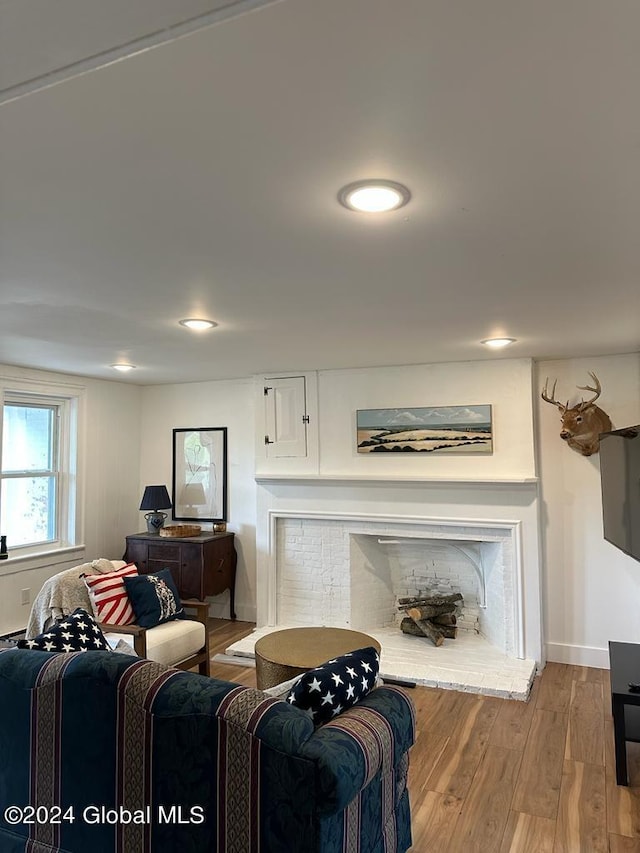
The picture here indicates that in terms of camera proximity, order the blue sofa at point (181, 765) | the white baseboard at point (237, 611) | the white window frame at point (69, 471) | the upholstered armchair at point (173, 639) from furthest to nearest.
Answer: the white baseboard at point (237, 611)
the white window frame at point (69, 471)
the upholstered armchair at point (173, 639)
the blue sofa at point (181, 765)

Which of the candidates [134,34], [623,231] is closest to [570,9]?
[134,34]

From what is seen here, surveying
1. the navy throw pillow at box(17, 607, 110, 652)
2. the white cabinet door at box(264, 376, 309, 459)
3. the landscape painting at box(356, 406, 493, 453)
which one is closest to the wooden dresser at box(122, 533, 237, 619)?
the white cabinet door at box(264, 376, 309, 459)

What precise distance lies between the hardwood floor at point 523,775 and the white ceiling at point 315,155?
2.27 m

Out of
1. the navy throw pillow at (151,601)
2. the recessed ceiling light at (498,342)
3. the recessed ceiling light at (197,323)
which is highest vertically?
the recessed ceiling light at (498,342)

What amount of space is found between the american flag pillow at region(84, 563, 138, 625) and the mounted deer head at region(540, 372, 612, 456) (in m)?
3.16

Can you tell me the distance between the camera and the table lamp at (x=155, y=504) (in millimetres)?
5230

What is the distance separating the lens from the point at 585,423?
13.4 feet

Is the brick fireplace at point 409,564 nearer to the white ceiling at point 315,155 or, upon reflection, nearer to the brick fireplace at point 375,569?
the brick fireplace at point 375,569

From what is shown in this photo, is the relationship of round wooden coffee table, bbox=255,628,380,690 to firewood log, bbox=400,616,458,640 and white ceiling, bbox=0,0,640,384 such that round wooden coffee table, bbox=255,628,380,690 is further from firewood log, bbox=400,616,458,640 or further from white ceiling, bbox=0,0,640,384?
white ceiling, bbox=0,0,640,384

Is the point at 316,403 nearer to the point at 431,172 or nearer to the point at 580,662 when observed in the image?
the point at 580,662

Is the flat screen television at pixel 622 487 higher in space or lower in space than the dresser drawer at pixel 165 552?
higher

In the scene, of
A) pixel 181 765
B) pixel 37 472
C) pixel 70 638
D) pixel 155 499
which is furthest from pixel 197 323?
pixel 37 472

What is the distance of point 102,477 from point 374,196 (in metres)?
4.63

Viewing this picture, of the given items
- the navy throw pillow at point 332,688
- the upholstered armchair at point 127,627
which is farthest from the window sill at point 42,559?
the navy throw pillow at point 332,688
